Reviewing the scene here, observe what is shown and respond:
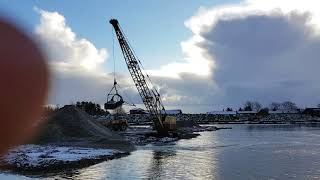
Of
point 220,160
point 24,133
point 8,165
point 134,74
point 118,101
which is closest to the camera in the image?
point 8,165

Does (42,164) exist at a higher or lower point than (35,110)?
lower

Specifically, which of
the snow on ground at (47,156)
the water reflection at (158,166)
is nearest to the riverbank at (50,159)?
the snow on ground at (47,156)

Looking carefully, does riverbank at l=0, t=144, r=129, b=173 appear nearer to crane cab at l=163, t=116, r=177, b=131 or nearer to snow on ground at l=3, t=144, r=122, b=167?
snow on ground at l=3, t=144, r=122, b=167

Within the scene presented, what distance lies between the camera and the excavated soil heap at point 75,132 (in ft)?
206

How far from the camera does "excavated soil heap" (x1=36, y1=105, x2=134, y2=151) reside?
206ft

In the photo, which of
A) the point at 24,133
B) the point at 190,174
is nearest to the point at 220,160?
the point at 190,174

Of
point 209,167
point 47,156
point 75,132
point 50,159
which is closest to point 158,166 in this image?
point 209,167

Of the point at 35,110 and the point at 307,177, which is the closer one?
the point at 307,177

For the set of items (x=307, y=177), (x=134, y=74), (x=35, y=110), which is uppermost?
(x=134, y=74)

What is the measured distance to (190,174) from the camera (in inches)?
1444

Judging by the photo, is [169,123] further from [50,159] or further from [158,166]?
[50,159]

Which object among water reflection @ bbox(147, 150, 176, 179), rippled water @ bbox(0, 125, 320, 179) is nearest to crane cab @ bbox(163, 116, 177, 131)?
rippled water @ bbox(0, 125, 320, 179)

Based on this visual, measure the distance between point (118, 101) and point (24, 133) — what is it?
24.5m

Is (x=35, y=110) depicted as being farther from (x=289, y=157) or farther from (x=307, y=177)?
(x=307, y=177)
